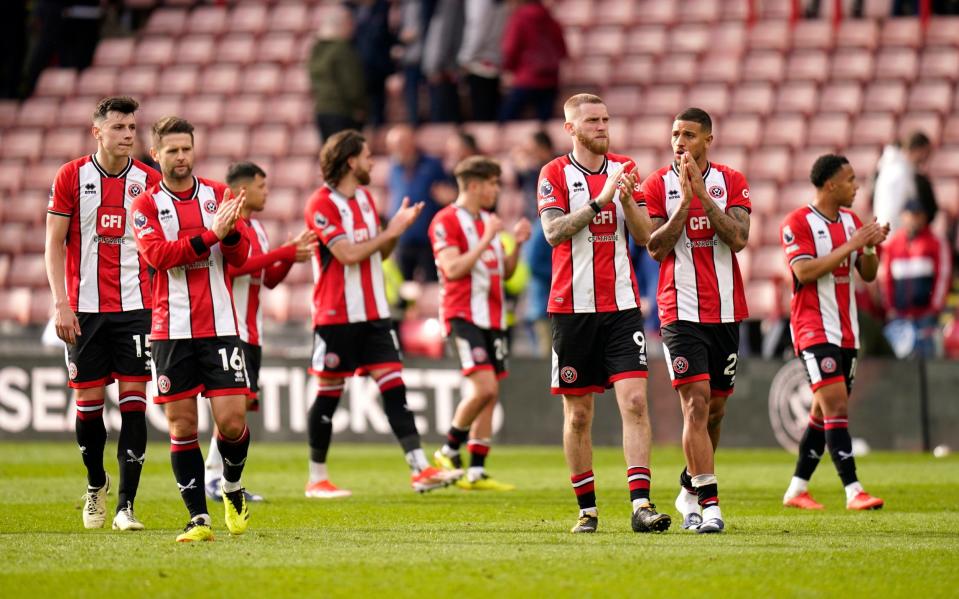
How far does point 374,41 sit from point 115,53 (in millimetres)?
5248

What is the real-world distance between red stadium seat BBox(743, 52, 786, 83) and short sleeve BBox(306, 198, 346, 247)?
9611 mm

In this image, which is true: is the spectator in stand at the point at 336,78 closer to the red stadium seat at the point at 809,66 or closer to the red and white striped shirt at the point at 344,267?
the red stadium seat at the point at 809,66

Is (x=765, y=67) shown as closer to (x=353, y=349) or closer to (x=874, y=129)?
(x=874, y=129)

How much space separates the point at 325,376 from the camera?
34.9 feet

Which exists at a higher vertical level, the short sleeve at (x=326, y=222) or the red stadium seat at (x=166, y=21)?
the red stadium seat at (x=166, y=21)

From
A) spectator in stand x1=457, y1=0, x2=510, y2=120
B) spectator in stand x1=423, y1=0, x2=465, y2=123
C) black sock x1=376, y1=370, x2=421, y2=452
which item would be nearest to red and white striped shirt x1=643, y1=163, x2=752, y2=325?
black sock x1=376, y1=370, x2=421, y2=452

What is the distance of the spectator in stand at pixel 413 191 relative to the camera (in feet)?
56.0

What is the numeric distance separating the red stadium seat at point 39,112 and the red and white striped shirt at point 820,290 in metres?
15.1

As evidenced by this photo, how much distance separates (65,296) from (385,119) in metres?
12.8

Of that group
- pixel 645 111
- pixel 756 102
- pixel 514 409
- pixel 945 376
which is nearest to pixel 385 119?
pixel 645 111

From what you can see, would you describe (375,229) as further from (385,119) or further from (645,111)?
(385,119)

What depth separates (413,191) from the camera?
56.1 ft

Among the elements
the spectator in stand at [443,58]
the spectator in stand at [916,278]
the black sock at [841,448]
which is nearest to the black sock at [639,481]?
the black sock at [841,448]

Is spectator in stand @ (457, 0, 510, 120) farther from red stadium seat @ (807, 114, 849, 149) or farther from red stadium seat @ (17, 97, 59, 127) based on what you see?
red stadium seat @ (17, 97, 59, 127)
